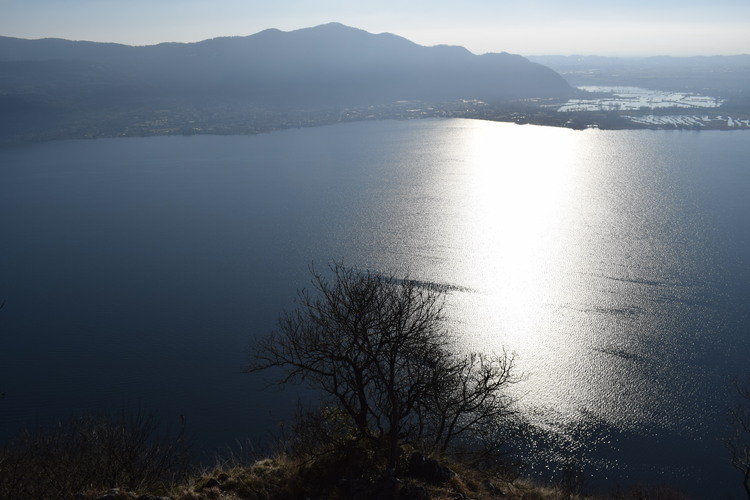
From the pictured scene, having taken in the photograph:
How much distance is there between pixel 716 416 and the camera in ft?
46.7

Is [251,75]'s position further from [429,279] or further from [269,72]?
[429,279]

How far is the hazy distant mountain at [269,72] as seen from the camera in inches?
3610

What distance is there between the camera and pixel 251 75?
11075 cm

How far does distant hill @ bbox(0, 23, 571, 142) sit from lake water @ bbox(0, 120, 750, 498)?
4344cm

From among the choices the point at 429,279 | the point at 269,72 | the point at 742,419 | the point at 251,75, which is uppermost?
the point at 269,72

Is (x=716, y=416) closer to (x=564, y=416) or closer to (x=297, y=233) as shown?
(x=564, y=416)

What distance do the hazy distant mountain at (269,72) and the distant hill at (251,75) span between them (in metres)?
0.21

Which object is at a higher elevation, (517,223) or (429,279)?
(517,223)

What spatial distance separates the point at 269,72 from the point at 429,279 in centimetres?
10201

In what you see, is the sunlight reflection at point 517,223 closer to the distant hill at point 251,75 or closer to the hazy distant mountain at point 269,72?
the distant hill at point 251,75

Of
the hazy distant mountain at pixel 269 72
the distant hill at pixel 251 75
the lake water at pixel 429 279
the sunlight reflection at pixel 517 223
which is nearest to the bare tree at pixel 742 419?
the lake water at pixel 429 279

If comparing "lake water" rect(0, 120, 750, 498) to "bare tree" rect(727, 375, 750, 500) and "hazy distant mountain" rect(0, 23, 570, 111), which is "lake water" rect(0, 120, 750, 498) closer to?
"bare tree" rect(727, 375, 750, 500)

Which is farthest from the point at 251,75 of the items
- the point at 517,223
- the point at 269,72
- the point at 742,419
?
the point at 742,419

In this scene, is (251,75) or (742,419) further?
(251,75)
